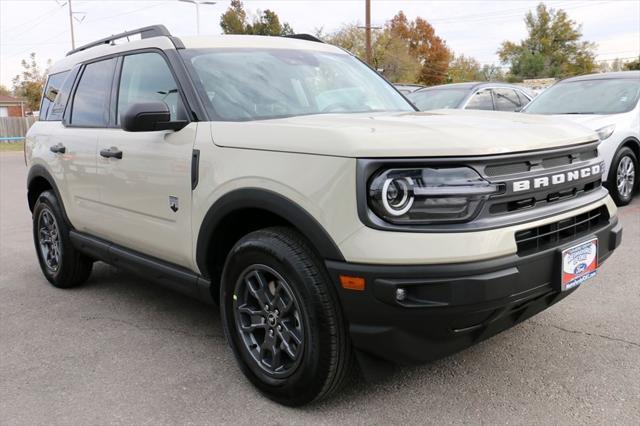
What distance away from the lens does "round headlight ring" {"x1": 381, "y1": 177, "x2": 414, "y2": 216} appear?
2.27 meters

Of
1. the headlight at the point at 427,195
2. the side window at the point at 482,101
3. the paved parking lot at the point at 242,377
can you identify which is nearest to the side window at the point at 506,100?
the side window at the point at 482,101

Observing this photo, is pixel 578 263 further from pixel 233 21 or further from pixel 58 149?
pixel 233 21

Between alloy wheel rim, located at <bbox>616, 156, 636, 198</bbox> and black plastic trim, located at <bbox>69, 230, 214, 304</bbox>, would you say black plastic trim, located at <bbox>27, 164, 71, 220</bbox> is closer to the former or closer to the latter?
black plastic trim, located at <bbox>69, 230, 214, 304</bbox>

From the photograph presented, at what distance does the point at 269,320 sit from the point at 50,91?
3.54 m

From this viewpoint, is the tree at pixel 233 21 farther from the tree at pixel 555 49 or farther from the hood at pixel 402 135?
the hood at pixel 402 135

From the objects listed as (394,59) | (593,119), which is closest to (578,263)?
(593,119)

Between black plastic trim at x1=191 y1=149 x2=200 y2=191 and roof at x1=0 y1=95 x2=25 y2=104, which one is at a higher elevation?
roof at x1=0 y1=95 x2=25 y2=104

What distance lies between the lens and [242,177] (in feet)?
9.07

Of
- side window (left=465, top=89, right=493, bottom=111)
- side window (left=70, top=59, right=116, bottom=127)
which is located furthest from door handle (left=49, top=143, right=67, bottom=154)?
side window (left=465, top=89, right=493, bottom=111)

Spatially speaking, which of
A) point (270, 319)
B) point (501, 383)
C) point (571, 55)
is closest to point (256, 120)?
point (270, 319)

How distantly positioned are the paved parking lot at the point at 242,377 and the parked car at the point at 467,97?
506cm

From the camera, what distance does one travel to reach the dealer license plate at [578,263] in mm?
2525

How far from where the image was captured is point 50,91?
5156 mm

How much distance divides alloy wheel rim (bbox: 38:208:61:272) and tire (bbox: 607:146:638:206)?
6.06 m
